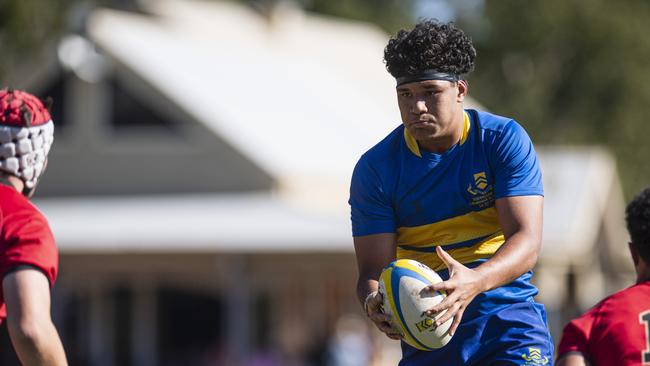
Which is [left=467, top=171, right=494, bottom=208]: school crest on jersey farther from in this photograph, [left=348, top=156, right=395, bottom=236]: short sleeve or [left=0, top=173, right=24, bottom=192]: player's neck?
[left=0, top=173, right=24, bottom=192]: player's neck

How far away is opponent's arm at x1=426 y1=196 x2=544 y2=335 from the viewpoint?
17.3 ft

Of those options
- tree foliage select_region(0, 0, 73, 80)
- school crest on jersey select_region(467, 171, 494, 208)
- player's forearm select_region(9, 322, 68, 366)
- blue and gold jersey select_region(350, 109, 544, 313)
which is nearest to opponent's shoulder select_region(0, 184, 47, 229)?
player's forearm select_region(9, 322, 68, 366)

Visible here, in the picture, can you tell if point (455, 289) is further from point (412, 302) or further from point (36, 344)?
point (36, 344)

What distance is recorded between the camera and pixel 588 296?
1410 inches

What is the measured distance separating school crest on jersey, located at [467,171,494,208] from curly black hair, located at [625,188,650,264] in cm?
64

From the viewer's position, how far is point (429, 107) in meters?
5.76

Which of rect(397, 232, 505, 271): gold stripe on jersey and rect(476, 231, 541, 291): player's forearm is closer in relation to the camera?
rect(476, 231, 541, 291): player's forearm

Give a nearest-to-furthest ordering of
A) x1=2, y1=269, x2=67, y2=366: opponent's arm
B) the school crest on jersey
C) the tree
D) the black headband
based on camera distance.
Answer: x1=2, y1=269, x2=67, y2=366: opponent's arm → the black headband → the school crest on jersey → the tree

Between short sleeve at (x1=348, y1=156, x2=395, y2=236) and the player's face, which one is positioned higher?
the player's face

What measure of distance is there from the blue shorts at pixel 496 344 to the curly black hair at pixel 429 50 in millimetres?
1016

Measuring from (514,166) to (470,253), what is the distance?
1.31 ft

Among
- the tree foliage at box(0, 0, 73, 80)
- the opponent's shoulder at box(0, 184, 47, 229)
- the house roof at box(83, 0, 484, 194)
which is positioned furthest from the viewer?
the house roof at box(83, 0, 484, 194)

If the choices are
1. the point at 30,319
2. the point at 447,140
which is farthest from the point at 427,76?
the point at 30,319

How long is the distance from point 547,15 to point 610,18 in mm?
2196
